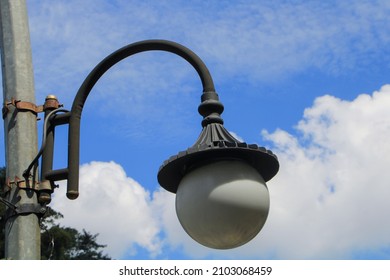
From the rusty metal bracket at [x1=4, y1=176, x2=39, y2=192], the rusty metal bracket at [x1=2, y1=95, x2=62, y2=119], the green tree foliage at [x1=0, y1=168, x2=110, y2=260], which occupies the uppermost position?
the green tree foliage at [x1=0, y1=168, x2=110, y2=260]

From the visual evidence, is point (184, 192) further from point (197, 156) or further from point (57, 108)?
point (57, 108)

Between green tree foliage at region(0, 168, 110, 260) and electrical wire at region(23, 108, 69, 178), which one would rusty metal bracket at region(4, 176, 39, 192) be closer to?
electrical wire at region(23, 108, 69, 178)

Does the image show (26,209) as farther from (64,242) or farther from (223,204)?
(64,242)

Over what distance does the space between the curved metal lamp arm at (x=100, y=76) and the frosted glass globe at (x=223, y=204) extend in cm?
44

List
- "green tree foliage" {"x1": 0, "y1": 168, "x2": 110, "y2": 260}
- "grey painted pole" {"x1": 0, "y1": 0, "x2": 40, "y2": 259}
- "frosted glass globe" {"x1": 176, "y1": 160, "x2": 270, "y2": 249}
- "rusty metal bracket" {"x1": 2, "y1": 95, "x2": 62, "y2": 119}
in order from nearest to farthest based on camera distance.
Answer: "frosted glass globe" {"x1": 176, "y1": 160, "x2": 270, "y2": 249} → "grey painted pole" {"x1": 0, "y1": 0, "x2": 40, "y2": 259} → "rusty metal bracket" {"x1": 2, "y1": 95, "x2": 62, "y2": 119} → "green tree foliage" {"x1": 0, "y1": 168, "x2": 110, "y2": 260}

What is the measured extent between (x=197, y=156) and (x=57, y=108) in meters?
1.12

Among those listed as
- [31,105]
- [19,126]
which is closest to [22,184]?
[19,126]

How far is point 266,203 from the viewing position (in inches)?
163

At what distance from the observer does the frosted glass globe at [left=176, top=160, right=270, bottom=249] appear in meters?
4.02

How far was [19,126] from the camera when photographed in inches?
176

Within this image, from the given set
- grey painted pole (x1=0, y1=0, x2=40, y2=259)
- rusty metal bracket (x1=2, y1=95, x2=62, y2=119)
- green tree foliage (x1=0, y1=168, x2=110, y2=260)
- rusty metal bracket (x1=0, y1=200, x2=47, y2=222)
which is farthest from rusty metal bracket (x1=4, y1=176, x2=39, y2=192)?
green tree foliage (x1=0, y1=168, x2=110, y2=260)

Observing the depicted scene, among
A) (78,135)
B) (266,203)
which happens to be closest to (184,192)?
(266,203)

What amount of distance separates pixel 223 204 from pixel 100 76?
4.41ft

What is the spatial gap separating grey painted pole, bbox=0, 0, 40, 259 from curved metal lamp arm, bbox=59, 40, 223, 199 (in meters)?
0.27
